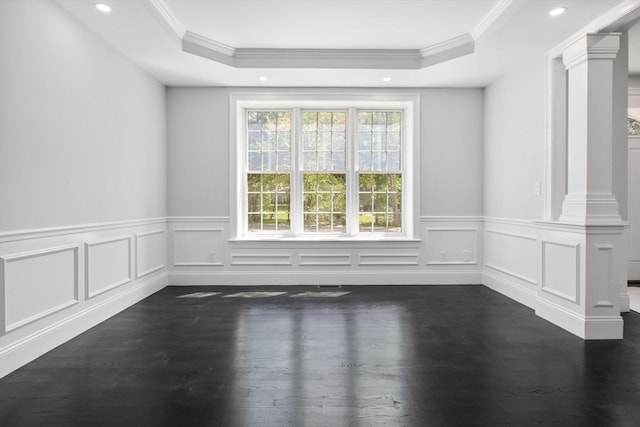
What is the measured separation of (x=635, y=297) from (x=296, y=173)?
4.30 metres

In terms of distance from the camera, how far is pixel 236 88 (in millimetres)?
5359

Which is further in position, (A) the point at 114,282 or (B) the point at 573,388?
(A) the point at 114,282

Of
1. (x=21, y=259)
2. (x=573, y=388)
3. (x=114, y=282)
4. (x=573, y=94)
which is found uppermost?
(x=573, y=94)

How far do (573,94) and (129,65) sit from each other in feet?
14.3

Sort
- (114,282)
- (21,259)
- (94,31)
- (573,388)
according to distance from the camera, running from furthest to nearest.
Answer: (114,282) → (94,31) → (21,259) → (573,388)

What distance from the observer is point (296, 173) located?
18.3 feet

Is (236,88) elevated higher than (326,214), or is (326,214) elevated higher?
(236,88)

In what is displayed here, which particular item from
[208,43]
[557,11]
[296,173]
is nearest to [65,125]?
[208,43]

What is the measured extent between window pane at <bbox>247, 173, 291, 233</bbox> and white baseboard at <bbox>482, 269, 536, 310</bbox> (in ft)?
8.93

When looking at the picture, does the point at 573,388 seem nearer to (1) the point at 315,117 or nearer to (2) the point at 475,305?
(2) the point at 475,305

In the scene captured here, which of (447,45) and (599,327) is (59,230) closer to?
(447,45)

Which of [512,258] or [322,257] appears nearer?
[512,258]

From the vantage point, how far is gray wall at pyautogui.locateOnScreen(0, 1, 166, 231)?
8.93 feet

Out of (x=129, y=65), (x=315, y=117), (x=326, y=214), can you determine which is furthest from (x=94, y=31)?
(x=326, y=214)
